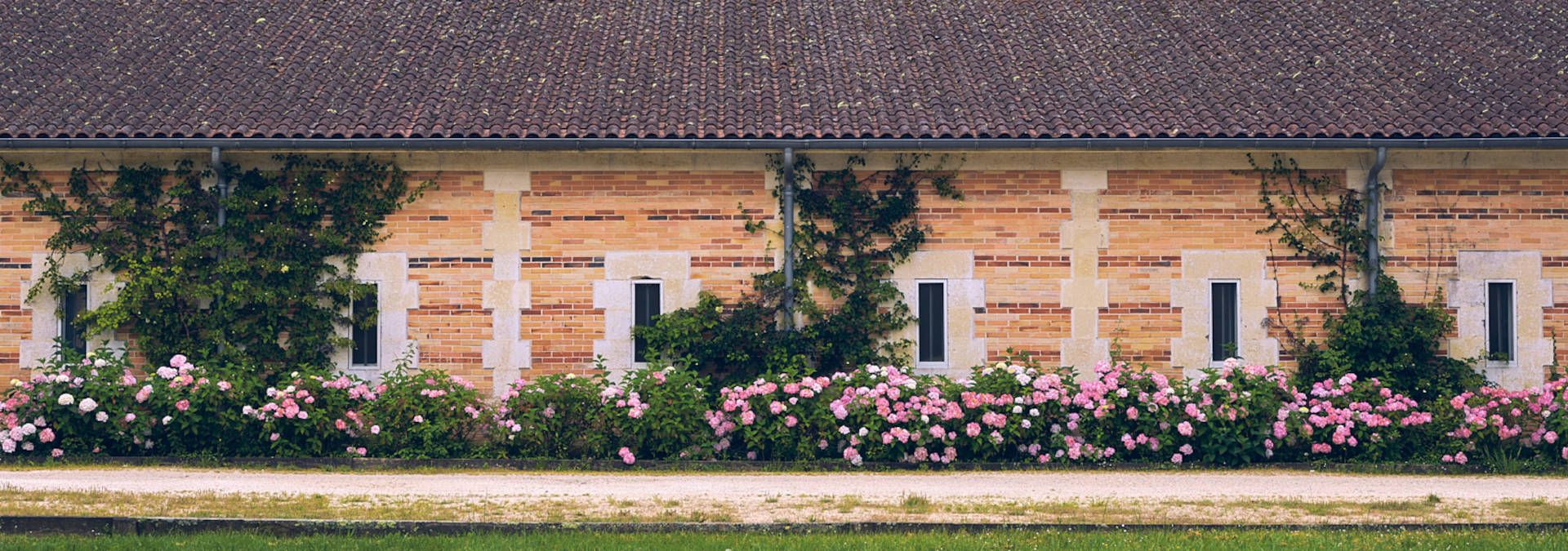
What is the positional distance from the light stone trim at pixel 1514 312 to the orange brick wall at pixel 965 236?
0.14 metres

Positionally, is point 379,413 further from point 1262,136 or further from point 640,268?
point 1262,136

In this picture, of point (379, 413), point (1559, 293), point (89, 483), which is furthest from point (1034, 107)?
point (89, 483)

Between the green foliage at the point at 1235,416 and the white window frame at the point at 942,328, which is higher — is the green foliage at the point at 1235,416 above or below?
below

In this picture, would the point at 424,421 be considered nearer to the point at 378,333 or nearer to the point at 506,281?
the point at 378,333

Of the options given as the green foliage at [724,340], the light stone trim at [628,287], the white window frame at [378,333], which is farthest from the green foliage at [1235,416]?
the white window frame at [378,333]

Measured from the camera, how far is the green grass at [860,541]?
8.18m

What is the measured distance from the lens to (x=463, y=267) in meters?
14.1

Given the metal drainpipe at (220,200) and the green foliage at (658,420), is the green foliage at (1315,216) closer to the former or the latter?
the green foliage at (658,420)

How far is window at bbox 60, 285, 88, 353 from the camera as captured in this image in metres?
14.1

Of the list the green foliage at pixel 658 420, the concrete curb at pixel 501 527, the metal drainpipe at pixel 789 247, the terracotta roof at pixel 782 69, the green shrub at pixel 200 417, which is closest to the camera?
the concrete curb at pixel 501 527

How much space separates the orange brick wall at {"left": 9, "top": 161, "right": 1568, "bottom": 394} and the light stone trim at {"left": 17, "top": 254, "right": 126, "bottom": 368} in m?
0.10

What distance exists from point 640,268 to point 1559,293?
8579mm

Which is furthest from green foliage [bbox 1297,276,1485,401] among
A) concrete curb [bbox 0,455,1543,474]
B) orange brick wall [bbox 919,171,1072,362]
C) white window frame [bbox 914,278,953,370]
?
white window frame [bbox 914,278,953,370]

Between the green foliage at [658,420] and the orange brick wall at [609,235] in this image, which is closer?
the green foliage at [658,420]
